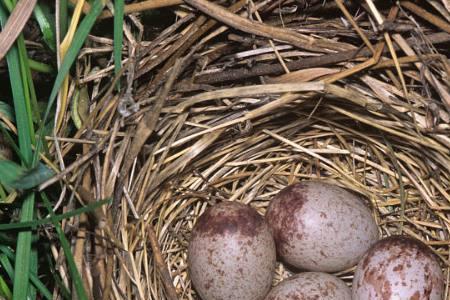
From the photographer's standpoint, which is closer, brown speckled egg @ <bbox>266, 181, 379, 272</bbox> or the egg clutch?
the egg clutch

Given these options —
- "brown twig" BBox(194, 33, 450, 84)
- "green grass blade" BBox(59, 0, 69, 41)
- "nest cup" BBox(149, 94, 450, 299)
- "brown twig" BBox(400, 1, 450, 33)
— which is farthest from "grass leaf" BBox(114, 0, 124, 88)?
"brown twig" BBox(400, 1, 450, 33)

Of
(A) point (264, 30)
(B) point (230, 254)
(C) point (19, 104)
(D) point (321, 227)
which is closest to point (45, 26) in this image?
(C) point (19, 104)

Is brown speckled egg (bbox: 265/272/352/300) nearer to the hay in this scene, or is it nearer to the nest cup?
the nest cup

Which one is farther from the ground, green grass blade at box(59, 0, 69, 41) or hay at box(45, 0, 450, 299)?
green grass blade at box(59, 0, 69, 41)

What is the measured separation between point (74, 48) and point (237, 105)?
1.51 feet

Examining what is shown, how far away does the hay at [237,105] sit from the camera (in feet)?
5.09


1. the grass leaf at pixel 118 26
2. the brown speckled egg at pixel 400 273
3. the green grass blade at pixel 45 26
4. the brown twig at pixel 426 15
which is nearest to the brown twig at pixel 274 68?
the brown twig at pixel 426 15

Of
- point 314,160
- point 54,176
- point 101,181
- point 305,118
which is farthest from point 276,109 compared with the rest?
point 54,176

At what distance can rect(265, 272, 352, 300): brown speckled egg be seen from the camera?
1712mm

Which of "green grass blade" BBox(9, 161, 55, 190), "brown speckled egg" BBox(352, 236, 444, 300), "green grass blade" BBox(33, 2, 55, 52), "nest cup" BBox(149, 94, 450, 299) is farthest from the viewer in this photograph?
"nest cup" BBox(149, 94, 450, 299)

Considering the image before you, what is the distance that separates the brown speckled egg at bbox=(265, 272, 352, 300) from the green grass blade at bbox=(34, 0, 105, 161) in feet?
2.40

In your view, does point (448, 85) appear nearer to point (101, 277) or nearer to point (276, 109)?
point (276, 109)

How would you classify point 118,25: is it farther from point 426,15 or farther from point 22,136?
point 426,15

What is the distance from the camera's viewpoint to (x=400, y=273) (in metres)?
1.65
